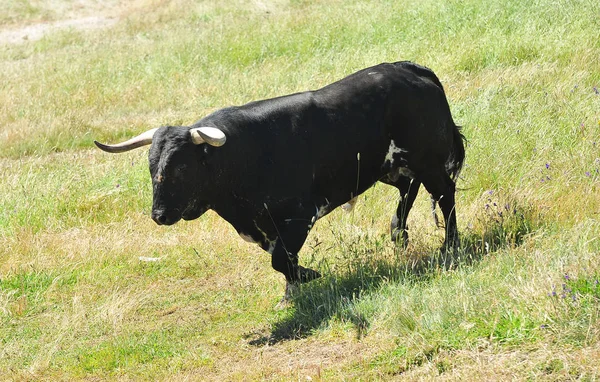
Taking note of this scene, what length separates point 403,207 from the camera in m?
8.32

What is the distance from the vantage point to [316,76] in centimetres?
1460

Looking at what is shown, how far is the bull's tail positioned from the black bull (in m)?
0.24

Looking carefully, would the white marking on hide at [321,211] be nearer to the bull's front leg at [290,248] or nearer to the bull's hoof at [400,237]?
the bull's front leg at [290,248]

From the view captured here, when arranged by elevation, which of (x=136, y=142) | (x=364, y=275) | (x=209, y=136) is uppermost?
(x=209, y=136)

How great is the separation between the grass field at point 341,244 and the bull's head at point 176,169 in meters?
1.10

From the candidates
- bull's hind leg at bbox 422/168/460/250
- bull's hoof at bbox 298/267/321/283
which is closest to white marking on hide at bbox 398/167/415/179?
bull's hind leg at bbox 422/168/460/250

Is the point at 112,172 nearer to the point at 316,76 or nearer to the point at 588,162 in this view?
the point at 316,76

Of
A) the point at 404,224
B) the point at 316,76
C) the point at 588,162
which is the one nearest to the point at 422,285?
the point at 404,224

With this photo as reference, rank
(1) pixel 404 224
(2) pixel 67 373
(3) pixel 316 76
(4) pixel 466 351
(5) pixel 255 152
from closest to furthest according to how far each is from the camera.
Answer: (4) pixel 466 351, (2) pixel 67 373, (5) pixel 255 152, (1) pixel 404 224, (3) pixel 316 76

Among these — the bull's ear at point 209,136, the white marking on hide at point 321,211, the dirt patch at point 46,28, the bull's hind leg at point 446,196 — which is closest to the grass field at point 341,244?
the bull's hind leg at point 446,196

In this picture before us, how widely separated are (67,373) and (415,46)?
9571mm

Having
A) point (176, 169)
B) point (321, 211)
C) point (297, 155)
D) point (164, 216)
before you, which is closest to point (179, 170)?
point (176, 169)

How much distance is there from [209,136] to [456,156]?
104 inches

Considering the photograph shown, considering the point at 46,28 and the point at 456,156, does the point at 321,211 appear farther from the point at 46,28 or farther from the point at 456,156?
the point at 46,28
